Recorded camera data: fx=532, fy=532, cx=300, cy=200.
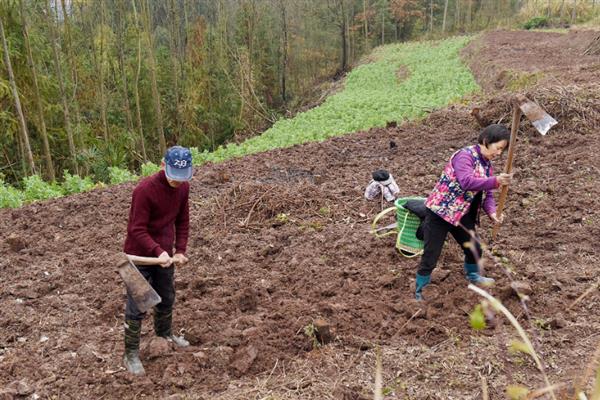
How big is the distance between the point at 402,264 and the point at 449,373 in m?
1.86

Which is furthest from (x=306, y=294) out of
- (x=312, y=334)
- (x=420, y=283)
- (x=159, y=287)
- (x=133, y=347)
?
(x=133, y=347)

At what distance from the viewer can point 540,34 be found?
99.3 ft

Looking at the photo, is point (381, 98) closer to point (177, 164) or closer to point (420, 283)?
point (420, 283)

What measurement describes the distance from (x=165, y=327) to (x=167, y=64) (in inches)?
982

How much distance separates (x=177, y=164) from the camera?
3.44 metres

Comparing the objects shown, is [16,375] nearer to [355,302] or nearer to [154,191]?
[154,191]

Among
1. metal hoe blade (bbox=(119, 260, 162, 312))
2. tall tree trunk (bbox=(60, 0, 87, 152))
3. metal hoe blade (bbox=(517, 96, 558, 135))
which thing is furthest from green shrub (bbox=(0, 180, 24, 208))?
tall tree trunk (bbox=(60, 0, 87, 152))

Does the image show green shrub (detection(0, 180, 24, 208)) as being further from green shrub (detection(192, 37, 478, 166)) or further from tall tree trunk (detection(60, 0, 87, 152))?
tall tree trunk (detection(60, 0, 87, 152))

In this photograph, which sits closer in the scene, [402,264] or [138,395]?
[138,395]

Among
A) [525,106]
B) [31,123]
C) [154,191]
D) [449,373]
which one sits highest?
[525,106]

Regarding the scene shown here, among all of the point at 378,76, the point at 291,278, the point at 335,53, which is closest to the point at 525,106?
the point at 291,278

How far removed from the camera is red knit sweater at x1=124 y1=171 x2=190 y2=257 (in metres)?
3.54

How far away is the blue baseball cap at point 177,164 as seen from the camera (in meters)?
3.43

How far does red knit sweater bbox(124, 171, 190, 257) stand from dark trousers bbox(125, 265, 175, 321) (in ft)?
0.45
